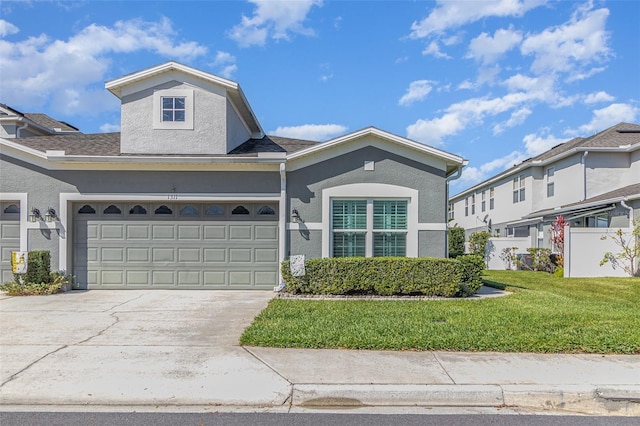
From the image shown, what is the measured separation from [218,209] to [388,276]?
189 inches

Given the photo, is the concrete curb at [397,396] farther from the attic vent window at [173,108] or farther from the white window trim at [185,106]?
the attic vent window at [173,108]

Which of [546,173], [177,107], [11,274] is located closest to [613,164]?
[546,173]

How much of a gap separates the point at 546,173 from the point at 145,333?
71.9ft

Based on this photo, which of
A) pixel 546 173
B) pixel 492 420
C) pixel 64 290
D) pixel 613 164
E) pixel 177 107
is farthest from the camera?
pixel 546 173

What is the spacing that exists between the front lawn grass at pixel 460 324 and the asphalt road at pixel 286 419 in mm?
1791

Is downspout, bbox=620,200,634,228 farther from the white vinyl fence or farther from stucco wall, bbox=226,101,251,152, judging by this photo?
stucco wall, bbox=226,101,251,152

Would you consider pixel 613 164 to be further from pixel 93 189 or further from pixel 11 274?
pixel 11 274

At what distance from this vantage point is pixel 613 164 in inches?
770

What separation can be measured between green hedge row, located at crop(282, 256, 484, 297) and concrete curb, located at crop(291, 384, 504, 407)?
5476 mm

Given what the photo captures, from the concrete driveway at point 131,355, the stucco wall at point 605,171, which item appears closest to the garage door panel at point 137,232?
the concrete driveway at point 131,355

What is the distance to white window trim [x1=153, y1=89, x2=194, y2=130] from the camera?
39.8 ft

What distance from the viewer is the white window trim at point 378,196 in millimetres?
11523

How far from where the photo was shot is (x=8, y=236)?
11734mm

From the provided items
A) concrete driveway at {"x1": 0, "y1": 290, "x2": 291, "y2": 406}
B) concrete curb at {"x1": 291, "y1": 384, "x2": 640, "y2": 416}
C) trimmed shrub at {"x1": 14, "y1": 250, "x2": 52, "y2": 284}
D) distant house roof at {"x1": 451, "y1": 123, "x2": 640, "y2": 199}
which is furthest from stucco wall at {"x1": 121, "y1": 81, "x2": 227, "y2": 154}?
distant house roof at {"x1": 451, "y1": 123, "x2": 640, "y2": 199}
